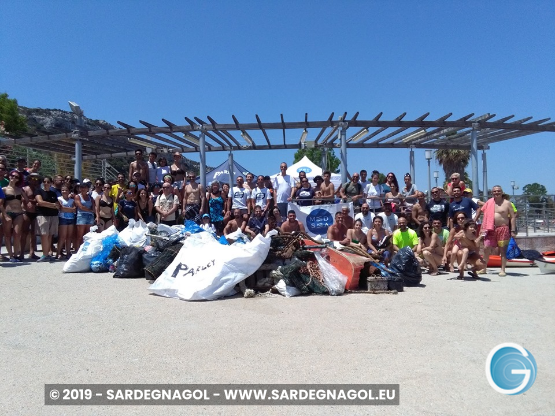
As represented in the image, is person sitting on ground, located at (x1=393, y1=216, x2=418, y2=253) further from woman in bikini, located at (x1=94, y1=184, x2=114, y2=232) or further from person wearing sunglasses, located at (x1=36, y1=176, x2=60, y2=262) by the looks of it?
person wearing sunglasses, located at (x1=36, y1=176, x2=60, y2=262)

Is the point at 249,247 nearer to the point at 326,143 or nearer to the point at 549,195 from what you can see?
the point at 326,143

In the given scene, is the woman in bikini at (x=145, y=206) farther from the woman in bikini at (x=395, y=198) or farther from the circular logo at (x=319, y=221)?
the woman in bikini at (x=395, y=198)

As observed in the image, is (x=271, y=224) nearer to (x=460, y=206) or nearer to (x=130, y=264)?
(x=130, y=264)

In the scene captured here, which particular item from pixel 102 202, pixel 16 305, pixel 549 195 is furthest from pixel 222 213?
pixel 549 195

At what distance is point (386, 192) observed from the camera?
33.6 feet

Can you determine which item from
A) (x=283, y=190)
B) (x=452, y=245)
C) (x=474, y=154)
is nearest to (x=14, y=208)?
(x=283, y=190)

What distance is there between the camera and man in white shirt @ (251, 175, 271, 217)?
965 centimetres

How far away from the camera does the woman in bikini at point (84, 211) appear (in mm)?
8805

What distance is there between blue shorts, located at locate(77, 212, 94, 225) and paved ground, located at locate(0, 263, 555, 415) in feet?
9.57

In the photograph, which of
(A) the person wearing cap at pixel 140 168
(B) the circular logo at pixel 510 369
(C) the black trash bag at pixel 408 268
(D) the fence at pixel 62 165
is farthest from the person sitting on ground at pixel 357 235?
(D) the fence at pixel 62 165

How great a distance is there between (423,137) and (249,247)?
28.9 ft

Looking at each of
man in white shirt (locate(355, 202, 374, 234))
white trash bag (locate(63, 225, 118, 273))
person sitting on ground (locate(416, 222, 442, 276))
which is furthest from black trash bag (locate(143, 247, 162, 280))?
person sitting on ground (locate(416, 222, 442, 276))

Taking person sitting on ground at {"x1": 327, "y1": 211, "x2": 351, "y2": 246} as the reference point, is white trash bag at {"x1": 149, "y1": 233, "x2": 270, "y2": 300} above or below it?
below

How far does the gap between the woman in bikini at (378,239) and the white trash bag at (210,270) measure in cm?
297
